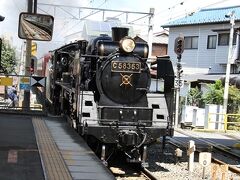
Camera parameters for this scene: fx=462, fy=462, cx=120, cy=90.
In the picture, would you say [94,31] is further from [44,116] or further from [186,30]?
[44,116]

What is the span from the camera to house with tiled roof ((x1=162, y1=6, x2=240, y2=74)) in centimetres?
3609

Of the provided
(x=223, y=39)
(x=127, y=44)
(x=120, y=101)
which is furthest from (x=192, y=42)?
(x=127, y=44)

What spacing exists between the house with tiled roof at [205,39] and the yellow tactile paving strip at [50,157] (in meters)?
26.9

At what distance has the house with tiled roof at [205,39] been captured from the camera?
3609cm

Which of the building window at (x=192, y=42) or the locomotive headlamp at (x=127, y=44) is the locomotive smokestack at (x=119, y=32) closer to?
the locomotive headlamp at (x=127, y=44)

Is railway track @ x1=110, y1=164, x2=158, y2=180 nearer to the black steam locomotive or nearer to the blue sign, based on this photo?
the black steam locomotive

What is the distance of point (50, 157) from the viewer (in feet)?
26.0

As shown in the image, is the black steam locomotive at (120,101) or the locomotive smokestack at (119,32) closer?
the black steam locomotive at (120,101)

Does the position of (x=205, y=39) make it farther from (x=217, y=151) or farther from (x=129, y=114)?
(x=129, y=114)

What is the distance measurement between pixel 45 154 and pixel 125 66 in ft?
10.8

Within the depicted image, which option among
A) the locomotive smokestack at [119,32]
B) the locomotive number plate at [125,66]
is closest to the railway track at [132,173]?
the locomotive number plate at [125,66]

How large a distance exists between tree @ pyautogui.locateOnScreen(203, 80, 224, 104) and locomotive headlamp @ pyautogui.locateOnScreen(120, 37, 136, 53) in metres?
17.1

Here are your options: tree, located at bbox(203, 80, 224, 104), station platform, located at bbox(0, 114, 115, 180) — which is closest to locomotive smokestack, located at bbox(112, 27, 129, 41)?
station platform, located at bbox(0, 114, 115, 180)

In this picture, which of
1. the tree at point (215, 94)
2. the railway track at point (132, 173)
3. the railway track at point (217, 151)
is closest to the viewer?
the railway track at point (132, 173)
